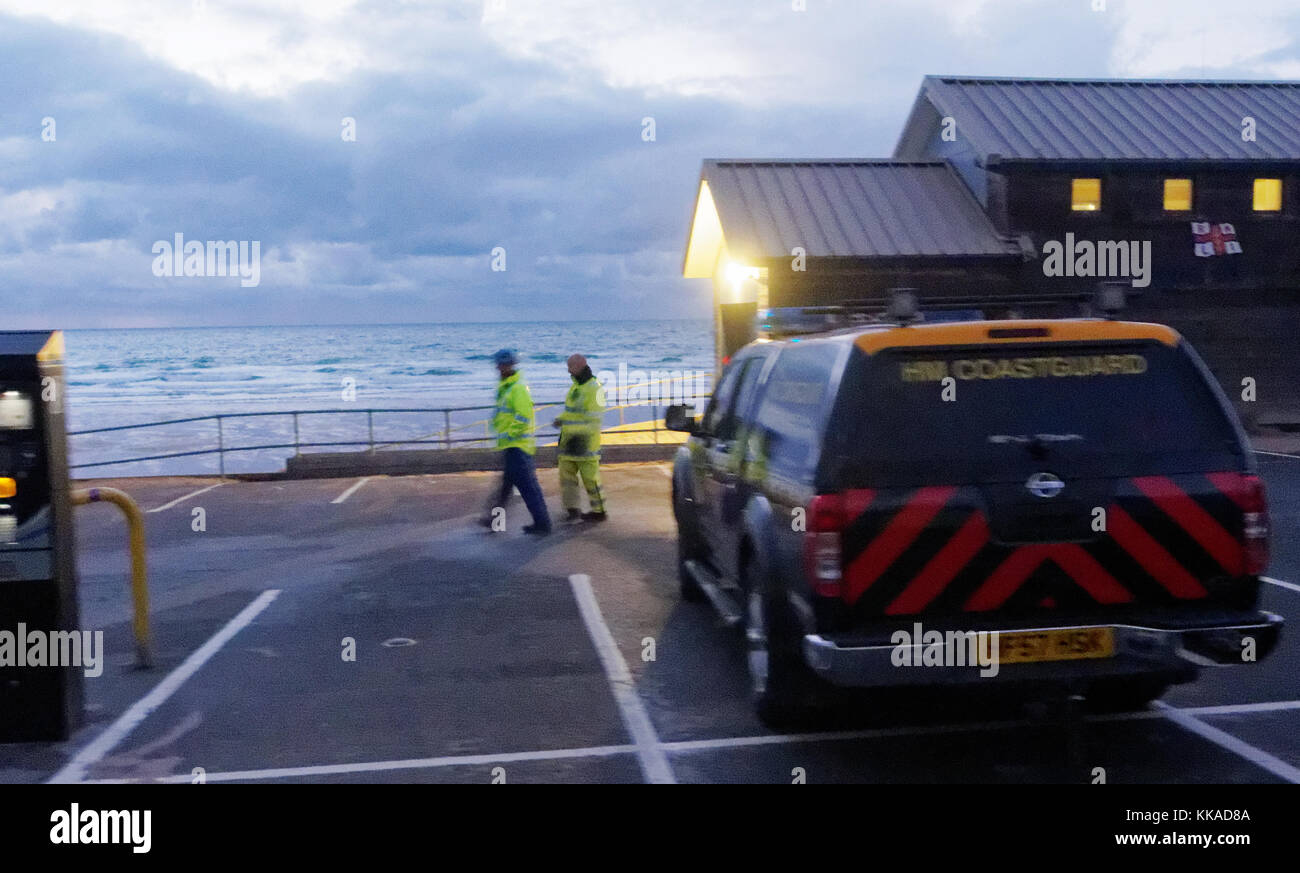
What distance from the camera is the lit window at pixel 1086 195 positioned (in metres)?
19.7

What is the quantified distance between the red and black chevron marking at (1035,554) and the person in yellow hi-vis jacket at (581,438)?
25.4 ft

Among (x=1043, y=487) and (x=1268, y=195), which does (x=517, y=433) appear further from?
(x=1268, y=195)

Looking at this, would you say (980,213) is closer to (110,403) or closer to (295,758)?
(295,758)

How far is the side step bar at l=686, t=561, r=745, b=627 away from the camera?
612 cm

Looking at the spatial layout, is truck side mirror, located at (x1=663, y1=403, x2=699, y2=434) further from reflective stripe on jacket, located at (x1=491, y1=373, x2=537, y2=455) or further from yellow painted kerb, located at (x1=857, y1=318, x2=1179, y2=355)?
yellow painted kerb, located at (x1=857, y1=318, x2=1179, y2=355)

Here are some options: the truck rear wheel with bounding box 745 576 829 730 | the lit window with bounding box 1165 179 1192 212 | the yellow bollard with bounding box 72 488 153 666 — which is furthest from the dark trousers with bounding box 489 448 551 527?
the lit window with bounding box 1165 179 1192 212

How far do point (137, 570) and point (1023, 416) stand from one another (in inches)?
202

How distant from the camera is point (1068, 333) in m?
4.80

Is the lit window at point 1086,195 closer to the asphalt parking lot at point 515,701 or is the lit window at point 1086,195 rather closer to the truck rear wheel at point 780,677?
the asphalt parking lot at point 515,701

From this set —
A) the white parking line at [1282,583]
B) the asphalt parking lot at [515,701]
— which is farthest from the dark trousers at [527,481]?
the white parking line at [1282,583]

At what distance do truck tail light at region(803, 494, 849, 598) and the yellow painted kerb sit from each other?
0.69 metres

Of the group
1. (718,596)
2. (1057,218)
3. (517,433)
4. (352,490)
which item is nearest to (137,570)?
(718,596)

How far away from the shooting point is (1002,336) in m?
4.77
